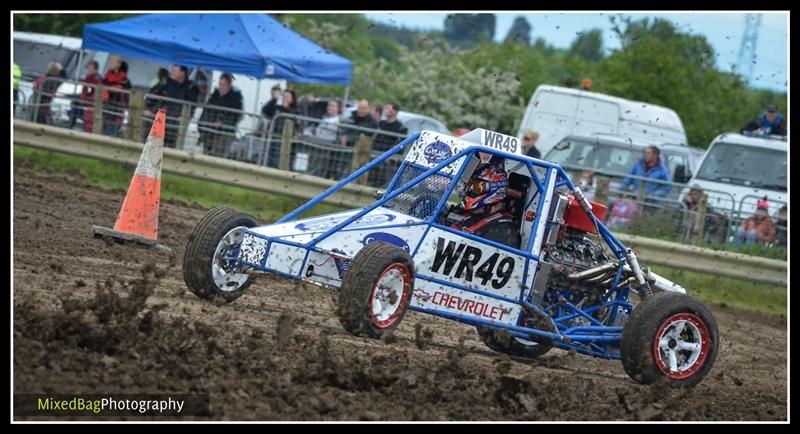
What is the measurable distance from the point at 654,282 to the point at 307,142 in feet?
23.8

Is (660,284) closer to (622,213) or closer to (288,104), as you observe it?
(622,213)

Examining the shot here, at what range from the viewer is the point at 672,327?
331 inches

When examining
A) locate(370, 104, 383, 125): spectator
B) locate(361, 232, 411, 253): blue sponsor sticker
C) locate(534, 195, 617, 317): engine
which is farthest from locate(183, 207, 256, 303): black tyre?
locate(370, 104, 383, 125): spectator

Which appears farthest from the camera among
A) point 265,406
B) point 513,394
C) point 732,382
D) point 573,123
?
point 573,123

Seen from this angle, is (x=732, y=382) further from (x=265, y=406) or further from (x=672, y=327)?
(x=265, y=406)

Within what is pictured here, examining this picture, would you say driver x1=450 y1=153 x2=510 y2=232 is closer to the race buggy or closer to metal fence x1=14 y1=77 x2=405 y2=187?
the race buggy

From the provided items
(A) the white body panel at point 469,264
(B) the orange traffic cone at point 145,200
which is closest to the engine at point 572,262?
(A) the white body panel at point 469,264

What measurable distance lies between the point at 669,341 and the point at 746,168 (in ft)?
31.6

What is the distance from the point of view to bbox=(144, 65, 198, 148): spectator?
15523 millimetres

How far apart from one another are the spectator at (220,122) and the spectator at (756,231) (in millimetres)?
5916

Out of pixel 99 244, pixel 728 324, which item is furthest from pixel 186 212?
pixel 728 324

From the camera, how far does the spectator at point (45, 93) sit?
15.8 m

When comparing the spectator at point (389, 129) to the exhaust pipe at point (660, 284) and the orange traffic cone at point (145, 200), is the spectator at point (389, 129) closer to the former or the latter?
the orange traffic cone at point (145, 200)

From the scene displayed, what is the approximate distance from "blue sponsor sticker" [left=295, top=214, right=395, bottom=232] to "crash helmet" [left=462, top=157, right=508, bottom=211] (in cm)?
57
